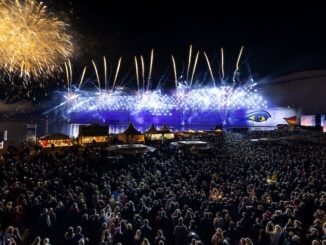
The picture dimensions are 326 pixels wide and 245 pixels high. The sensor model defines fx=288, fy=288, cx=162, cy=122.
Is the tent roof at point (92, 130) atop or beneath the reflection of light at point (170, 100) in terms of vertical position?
beneath

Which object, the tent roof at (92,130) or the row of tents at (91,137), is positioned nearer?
the row of tents at (91,137)

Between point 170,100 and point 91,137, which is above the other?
point 170,100

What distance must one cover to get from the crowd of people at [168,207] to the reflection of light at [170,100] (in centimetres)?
5387

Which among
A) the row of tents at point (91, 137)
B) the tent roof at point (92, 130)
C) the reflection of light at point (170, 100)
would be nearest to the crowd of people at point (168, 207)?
the row of tents at point (91, 137)

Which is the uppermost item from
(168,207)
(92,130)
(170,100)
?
(170,100)

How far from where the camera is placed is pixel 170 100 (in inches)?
3595

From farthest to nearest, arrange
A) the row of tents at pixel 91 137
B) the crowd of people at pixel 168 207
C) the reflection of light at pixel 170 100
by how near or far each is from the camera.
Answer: the reflection of light at pixel 170 100
the row of tents at pixel 91 137
the crowd of people at pixel 168 207

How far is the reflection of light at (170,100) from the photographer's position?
69500 millimetres

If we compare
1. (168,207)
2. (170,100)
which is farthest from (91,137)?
(170,100)

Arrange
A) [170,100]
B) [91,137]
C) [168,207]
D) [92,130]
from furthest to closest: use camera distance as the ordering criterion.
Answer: [170,100], [92,130], [91,137], [168,207]

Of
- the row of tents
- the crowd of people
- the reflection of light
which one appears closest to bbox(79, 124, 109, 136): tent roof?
the row of tents

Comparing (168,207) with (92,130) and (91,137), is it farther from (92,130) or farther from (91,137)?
(92,130)

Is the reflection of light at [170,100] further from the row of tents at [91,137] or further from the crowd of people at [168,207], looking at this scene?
the crowd of people at [168,207]

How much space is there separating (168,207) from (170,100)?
271ft
